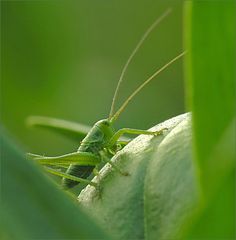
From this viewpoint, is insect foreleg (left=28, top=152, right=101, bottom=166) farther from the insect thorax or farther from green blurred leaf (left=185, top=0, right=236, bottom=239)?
green blurred leaf (left=185, top=0, right=236, bottom=239)

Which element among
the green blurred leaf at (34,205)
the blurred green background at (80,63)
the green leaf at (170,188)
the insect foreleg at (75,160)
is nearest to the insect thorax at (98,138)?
the insect foreleg at (75,160)

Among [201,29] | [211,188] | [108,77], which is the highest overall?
[201,29]

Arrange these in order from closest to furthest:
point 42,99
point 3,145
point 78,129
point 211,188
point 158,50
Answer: point 211,188 < point 3,145 < point 78,129 < point 42,99 < point 158,50

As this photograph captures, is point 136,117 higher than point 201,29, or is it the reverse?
point 201,29

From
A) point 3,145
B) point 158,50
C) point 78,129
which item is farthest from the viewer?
point 158,50

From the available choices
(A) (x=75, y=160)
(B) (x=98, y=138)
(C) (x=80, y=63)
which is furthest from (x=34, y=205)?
(C) (x=80, y=63)

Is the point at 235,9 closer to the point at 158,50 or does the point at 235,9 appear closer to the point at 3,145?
the point at 3,145

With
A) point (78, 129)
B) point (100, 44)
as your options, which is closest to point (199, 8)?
point (78, 129)
